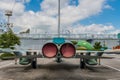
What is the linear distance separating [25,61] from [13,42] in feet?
78.5

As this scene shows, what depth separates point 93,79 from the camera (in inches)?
454

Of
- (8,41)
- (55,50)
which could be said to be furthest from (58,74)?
(8,41)

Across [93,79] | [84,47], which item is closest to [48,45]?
[93,79]

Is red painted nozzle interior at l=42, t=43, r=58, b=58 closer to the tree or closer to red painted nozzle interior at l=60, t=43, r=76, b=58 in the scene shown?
red painted nozzle interior at l=60, t=43, r=76, b=58

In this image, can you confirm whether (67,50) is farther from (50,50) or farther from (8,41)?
(8,41)

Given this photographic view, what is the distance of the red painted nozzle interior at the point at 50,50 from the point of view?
43.2ft

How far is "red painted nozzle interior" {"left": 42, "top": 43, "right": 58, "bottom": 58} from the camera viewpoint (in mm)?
13164

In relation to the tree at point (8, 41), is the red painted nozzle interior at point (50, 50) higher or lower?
lower

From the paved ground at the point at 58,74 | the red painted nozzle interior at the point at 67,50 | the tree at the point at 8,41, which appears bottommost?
the paved ground at the point at 58,74

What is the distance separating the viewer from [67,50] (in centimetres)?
1329

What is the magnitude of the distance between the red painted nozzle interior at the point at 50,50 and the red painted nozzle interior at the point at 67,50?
370mm

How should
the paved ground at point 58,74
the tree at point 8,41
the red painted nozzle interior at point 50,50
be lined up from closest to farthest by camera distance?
the paved ground at point 58,74 → the red painted nozzle interior at point 50,50 → the tree at point 8,41

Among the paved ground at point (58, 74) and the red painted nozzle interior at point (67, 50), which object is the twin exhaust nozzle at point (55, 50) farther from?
the paved ground at point (58, 74)

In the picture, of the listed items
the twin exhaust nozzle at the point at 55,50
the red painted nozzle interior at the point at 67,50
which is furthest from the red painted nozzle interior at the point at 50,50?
the red painted nozzle interior at the point at 67,50
